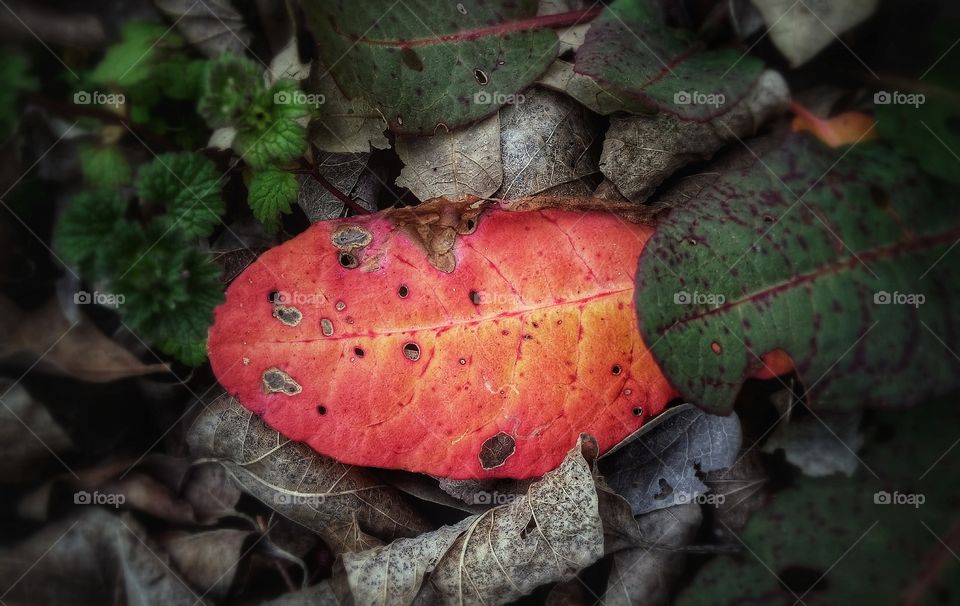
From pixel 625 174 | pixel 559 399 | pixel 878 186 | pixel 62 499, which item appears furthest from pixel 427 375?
pixel 878 186

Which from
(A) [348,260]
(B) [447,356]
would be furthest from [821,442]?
(A) [348,260]

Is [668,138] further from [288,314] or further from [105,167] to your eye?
[105,167]

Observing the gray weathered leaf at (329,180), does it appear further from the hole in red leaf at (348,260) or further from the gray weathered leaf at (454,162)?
the hole in red leaf at (348,260)

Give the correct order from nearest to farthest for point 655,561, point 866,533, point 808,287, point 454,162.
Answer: point 808,287
point 866,533
point 655,561
point 454,162

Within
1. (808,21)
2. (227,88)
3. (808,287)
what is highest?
(227,88)

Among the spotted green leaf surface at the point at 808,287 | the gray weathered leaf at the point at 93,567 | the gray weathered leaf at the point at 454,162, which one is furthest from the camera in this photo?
the gray weathered leaf at the point at 454,162

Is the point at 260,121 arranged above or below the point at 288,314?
above

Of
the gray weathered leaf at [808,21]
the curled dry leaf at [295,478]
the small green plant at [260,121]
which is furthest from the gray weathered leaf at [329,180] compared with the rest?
the gray weathered leaf at [808,21]

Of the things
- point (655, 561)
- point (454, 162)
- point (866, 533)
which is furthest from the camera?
point (454, 162)
